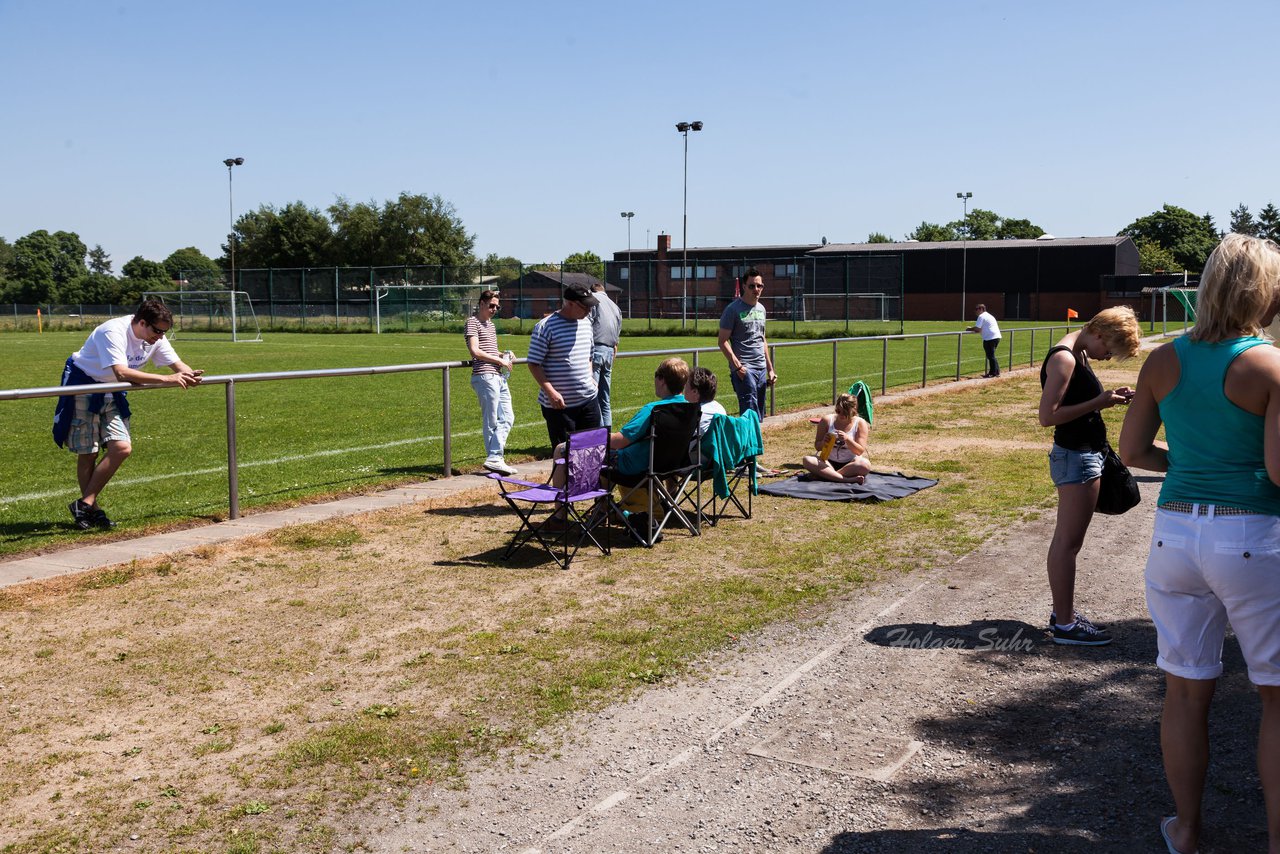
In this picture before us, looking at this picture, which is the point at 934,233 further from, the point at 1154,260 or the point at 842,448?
the point at 842,448

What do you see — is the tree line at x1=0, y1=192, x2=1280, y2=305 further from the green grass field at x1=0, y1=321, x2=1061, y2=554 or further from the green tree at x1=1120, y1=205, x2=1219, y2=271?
the green grass field at x1=0, y1=321, x2=1061, y2=554

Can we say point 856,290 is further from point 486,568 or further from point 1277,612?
point 1277,612

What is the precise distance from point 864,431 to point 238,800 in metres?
7.56

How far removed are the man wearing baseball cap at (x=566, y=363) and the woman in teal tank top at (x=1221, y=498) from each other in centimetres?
558

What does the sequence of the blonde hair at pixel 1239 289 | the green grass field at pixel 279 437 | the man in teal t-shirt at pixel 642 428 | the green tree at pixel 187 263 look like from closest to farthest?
the blonde hair at pixel 1239 289
the man in teal t-shirt at pixel 642 428
the green grass field at pixel 279 437
the green tree at pixel 187 263

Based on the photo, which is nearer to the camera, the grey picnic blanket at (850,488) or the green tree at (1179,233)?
the grey picnic blanket at (850,488)

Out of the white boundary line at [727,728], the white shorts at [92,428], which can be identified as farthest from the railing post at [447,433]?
the white boundary line at [727,728]

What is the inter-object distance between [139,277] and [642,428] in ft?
447

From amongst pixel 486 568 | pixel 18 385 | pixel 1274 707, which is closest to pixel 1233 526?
pixel 1274 707

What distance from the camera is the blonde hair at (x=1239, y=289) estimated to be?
2969 millimetres

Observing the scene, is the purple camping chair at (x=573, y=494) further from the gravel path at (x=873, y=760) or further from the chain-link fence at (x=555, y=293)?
the chain-link fence at (x=555, y=293)

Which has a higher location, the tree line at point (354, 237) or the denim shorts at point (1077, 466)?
the tree line at point (354, 237)

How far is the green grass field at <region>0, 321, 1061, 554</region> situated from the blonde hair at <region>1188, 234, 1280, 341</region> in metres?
7.15

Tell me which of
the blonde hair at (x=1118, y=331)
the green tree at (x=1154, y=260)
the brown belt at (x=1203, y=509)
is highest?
the green tree at (x=1154, y=260)
